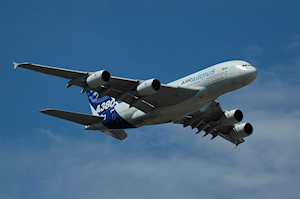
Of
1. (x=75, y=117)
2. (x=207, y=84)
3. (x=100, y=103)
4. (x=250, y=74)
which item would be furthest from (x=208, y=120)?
(x=75, y=117)

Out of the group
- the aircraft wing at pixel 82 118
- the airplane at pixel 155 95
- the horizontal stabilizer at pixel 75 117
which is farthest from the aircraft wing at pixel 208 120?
the horizontal stabilizer at pixel 75 117

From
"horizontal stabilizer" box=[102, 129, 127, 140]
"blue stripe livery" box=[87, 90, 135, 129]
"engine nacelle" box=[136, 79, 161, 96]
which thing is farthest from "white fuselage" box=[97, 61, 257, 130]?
"horizontal stabilizer" box=[102, 129, 127, 140]

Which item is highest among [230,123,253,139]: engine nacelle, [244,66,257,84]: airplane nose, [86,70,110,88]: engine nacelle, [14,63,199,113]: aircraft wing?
[230,123,253,139]: engine nacelle

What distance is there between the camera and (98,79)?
3056 centimetres

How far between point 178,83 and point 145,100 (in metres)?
3.56

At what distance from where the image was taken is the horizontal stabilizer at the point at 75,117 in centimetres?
3623

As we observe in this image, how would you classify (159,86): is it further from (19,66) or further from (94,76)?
(19,66)

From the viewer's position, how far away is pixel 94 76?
3084cm

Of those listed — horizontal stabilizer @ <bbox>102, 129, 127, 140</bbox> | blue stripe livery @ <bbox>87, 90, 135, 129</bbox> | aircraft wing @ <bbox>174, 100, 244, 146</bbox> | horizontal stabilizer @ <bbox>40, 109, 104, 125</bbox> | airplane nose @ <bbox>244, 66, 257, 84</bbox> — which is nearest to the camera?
airplane nose @ <bbox>244, 66, 257, 84</bbox>

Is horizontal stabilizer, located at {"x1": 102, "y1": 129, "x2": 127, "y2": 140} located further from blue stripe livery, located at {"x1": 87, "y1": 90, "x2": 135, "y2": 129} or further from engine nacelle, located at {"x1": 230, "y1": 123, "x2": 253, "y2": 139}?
engine nacelle, located at {"x1": 230, "y1": 123, "x2": 253, "y2": 139}

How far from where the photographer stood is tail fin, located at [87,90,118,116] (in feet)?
137

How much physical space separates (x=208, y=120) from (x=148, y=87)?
44.0 ft

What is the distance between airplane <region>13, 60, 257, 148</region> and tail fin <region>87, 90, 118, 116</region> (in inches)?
6.8

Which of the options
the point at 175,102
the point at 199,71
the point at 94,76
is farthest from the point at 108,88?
the point at 199,71
